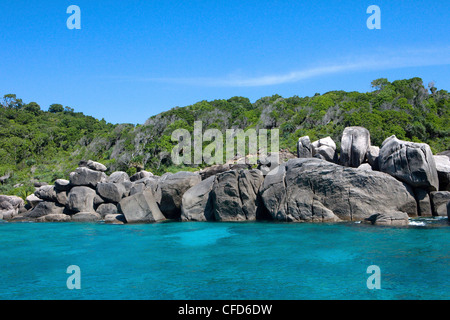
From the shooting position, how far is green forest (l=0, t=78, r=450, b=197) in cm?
4072

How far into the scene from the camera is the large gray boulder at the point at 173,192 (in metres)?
21.2

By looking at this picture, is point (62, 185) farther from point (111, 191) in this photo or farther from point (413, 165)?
point (413, 165)

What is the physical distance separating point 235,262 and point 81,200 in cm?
1538

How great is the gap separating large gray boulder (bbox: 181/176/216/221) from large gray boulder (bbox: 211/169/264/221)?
0.67 meters

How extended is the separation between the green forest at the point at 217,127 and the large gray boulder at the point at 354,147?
54.9ft

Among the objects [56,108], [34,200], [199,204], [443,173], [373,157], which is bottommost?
[34,200]

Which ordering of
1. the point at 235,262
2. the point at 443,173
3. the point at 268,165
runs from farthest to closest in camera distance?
the point at 268,165, the point at 443,173, the point at 235,262

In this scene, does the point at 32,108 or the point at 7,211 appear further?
the point at 32,108

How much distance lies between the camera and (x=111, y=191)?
2342cm

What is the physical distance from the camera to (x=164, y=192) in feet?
69.8

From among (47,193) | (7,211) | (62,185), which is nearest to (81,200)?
(62,185)

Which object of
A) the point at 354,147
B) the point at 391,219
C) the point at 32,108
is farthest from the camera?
the point at 32,108
